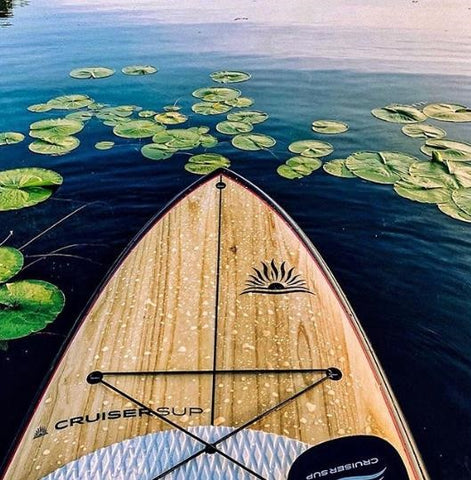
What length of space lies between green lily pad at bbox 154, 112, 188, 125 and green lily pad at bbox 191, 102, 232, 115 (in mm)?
308

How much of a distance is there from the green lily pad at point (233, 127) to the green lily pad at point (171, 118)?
2.13ft

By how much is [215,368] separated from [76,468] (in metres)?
1.03

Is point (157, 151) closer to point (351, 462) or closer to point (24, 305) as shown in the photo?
point (24, 305)

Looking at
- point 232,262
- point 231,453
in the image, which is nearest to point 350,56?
point 232,262

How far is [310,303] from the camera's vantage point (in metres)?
3.83

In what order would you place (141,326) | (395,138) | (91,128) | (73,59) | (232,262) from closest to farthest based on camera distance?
(141,326) → (232,262) → (395,138) → (91,128) → (73,59)

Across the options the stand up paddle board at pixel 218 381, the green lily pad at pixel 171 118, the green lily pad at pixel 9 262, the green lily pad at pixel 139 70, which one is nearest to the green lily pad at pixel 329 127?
Answer: the green lily pad at pixel 171 118

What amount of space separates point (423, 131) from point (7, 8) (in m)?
16.0

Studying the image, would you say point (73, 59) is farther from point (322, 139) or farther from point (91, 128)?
point (322, 139)

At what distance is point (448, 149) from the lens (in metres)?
6.34

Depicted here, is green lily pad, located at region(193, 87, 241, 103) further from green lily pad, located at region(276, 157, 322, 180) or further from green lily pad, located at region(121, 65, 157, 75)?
green lily pad, located at region(276, 157, 322, 180)

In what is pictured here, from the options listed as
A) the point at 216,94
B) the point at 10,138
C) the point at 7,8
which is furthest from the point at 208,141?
the point at 7,8

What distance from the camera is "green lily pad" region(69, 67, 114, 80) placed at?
951 cm

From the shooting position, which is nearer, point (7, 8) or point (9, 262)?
point (9, 262)
